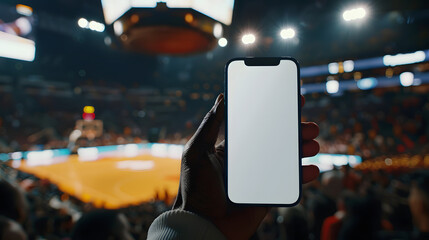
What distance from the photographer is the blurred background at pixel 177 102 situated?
2.78 m

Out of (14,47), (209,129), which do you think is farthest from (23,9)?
(209,129)

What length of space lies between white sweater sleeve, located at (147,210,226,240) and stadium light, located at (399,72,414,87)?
1948cm

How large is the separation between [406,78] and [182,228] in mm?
19847

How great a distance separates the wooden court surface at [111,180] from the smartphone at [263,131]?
5.93 m

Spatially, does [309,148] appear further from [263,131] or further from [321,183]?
[321,183]

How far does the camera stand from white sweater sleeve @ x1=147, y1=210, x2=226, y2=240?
0.90 m

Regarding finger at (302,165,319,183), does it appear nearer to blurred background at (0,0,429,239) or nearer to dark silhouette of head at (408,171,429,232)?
blurred background at (0,0,429,239)

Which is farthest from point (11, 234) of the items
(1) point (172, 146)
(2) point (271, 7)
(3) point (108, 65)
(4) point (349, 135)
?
(3) point (108, 65)

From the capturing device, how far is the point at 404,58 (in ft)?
48.7

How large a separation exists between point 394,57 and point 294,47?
614cm

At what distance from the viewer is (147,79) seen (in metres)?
26.4

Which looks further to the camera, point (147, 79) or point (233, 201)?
point (147, 79)

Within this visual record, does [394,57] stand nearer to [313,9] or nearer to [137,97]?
[313,9]

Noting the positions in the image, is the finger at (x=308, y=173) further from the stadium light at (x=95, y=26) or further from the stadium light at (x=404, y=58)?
the stadium light at (x=404, y=58)
